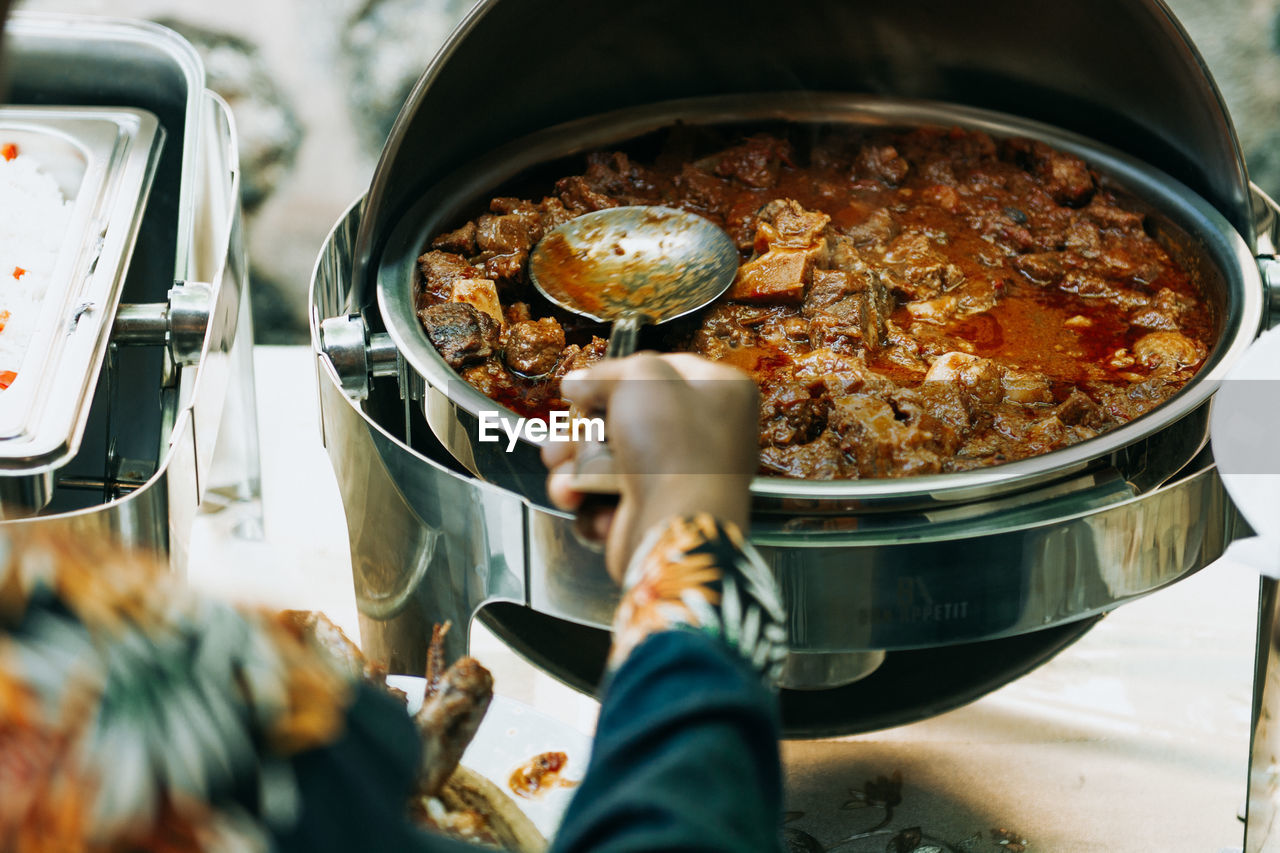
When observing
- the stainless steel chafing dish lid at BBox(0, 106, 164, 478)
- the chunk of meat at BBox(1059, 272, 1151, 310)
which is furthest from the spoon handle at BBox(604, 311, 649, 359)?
the chunk of meat at BBox(1059, 272, 1151, 310)

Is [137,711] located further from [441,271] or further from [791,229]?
[791,229]

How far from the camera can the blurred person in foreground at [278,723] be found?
1.99ft

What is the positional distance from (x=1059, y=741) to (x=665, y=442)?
5.76ft

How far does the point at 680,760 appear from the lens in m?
0.81

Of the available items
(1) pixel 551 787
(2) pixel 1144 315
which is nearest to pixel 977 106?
(2) pixel 1144 315

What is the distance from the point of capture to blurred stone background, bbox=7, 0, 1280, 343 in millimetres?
3777

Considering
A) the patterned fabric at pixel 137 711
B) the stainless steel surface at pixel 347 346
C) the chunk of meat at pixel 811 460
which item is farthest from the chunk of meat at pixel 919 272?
the patterned fabric at pixel 137 711

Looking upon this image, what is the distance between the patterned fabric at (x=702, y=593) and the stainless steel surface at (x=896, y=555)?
57cm

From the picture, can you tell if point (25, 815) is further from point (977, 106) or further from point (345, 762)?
point (977, 106)

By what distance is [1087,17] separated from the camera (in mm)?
2350

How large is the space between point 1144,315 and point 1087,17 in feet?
2.24

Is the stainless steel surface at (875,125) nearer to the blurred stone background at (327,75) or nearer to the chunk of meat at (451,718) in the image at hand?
the chunk of meat at (451,718)

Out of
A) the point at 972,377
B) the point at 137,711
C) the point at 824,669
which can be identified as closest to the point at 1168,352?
the point at 972,377

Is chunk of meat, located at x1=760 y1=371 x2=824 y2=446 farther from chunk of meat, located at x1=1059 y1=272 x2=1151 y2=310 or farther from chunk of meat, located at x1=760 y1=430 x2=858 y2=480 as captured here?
chunk of meat, located at x1=1059 y1=272 x2=1151 y2=310
